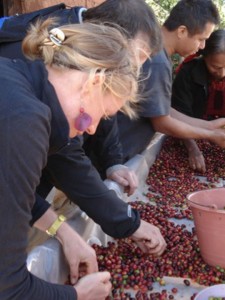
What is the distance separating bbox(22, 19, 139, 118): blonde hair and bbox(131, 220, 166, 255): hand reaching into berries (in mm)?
860

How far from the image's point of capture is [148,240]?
2195mm

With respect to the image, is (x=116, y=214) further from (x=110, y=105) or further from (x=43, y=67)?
(x=43, y=67)

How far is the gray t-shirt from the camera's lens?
3139 millimetres

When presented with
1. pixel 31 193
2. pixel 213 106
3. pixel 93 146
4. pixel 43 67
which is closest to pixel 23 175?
pixel 31 193

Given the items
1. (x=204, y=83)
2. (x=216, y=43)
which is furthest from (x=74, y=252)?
(x=204, y=83)

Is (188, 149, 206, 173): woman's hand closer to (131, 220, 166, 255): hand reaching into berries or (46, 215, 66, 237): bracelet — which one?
(131, 220, 166, 255): hand reaching into berries

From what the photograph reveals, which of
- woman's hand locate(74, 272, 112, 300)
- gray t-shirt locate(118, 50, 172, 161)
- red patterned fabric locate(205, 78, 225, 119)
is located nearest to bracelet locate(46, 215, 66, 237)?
woman's hand locate(74, 272, 112, 300)

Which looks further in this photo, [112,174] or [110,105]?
[112,174]

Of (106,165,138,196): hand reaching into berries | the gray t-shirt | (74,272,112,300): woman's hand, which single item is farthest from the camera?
the gray t-shirt

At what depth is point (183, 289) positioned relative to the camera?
2059 mm

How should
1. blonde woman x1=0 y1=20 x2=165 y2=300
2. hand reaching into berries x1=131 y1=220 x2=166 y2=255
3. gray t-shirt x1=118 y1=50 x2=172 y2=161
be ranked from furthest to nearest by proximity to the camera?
gray t-shirt x1=118 y1=50 x2=172 y2=161 → hand reaching into berries x1=131 y1=220 x2=166 y2=255 → blonde woman x1=0 y1=20 x2=165 y2=300

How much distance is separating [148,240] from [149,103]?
1.29m

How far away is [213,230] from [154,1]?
10.6 meters

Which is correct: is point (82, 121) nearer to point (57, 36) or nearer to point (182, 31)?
point (57, 36)
